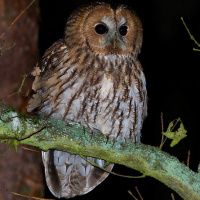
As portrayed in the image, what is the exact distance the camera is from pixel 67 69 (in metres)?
2.25

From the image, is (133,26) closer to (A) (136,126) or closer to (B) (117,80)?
(B) (117,80)

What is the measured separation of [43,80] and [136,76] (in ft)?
1.74

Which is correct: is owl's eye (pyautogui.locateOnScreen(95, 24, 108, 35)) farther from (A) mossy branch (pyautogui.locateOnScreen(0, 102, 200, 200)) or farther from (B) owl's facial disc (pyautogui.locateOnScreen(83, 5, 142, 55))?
(A) mossy branch (pyautogui.locateOnScreen(0, 102, 200, 200))

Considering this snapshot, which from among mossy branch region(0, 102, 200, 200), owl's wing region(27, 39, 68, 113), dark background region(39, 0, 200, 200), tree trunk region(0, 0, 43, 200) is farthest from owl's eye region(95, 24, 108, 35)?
dark background region(39, 0, 200, 200)

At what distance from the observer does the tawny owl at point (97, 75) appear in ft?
7.32

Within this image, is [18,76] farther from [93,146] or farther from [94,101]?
[93,146]

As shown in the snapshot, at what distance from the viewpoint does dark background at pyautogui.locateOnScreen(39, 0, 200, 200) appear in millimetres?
4883

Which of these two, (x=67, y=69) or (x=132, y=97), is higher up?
(x=67, y=69)

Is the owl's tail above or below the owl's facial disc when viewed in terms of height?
below

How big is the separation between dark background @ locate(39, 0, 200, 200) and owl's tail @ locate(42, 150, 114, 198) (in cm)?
205

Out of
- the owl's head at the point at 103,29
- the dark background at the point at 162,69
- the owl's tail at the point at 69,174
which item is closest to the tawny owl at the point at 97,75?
the owl's head at the point at 103,29

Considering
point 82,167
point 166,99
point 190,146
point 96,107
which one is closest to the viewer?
point 96,107

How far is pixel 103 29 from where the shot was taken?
2324mm

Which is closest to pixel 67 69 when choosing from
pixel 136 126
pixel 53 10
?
pixel 136 126
